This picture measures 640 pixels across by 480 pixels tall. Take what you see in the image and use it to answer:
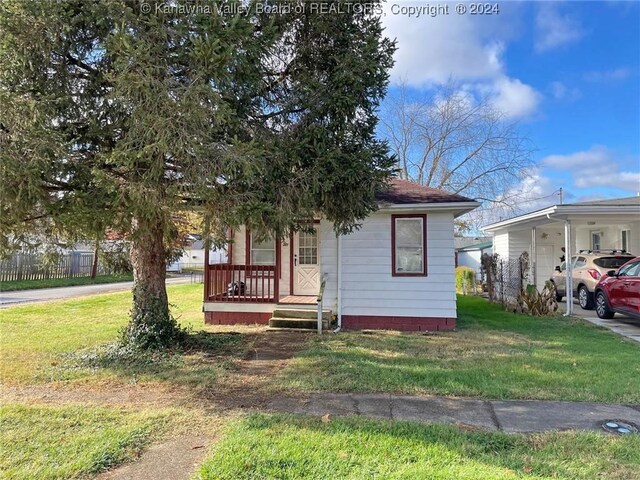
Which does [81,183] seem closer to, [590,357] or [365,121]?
[365,121]

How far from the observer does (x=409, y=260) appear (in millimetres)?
9734

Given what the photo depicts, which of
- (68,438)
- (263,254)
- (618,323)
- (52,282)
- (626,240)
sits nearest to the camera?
(68,438)

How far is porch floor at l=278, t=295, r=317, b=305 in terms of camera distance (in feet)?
31.9

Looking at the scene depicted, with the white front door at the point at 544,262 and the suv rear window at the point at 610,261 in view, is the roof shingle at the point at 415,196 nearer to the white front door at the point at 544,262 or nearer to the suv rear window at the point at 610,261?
the suv rear window at the point at 610,261

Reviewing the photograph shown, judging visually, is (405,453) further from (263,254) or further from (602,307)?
(602,307)

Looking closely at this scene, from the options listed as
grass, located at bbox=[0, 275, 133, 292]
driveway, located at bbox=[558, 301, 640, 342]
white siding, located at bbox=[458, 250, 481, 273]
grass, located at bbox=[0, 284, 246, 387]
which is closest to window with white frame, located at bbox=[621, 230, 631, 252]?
driveway, located at bbox=[558, 301, 640, 342]

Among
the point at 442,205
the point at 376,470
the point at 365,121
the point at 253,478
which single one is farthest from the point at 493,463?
the point at 442,205

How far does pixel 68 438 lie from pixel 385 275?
7.23 m

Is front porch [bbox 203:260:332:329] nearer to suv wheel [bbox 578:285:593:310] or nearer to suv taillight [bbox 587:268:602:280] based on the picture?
suv taillight [bbox 587:268:602:280]

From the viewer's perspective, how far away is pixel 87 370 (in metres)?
5.89

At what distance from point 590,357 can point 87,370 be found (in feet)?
25.2

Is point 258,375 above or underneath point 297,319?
underneath

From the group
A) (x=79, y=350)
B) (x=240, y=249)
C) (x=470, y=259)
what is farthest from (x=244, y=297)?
(x=470, y=259)

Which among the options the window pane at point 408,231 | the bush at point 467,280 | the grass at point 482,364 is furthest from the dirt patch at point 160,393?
the bush at point 467,280
